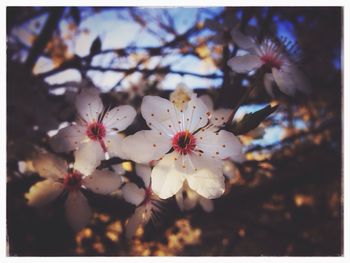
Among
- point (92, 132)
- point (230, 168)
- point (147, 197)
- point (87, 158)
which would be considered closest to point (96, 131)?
point (92, 132)

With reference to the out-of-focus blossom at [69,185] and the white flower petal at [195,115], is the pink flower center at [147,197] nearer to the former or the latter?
the out-of-focus blossom at [69,185]

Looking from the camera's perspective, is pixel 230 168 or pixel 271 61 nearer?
pixel 271 61

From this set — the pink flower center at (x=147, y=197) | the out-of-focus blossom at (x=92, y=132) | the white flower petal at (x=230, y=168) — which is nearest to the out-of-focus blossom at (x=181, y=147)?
the out-of-focus blossom at (x=92, y=132)

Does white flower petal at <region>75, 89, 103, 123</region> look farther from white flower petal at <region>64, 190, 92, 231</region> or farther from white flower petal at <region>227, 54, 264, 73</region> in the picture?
white flower petal at <region>227, 54, 264, 73</region>

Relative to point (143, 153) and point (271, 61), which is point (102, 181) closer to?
point (143, 153)
